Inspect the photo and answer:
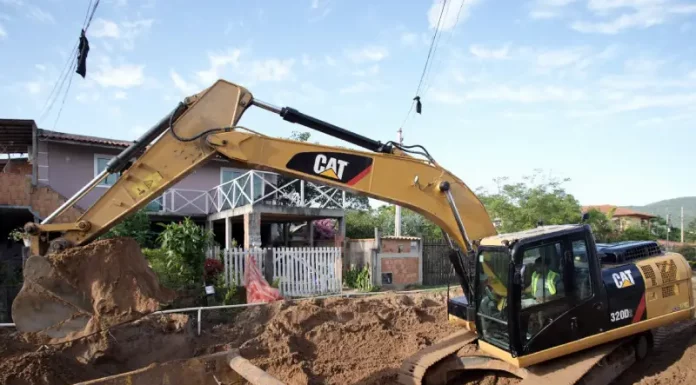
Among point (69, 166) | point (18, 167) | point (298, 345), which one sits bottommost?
point (298, 345)

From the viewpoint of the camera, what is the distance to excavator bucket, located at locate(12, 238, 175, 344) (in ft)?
13.9

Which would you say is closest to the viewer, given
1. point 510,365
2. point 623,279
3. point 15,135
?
point 510,365

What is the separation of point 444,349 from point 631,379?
257 centimetres

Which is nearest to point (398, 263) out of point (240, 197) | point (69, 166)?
point (240, 197)

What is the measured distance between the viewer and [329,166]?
529 centimetres

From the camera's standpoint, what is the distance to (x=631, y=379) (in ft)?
20.3

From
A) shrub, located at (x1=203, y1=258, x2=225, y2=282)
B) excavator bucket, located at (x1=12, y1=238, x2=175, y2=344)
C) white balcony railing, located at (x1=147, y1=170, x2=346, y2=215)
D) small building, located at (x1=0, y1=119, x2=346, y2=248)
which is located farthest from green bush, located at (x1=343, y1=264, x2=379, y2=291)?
excavator bucket, located at (x1=12, y1=238, x2=175, y2=344)

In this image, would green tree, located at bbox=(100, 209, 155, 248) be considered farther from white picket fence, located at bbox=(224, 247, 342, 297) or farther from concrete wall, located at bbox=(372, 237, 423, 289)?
concrete wall, located at bbox=(372, 237, 423, 289)

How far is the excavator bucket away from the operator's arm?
255 millimetres

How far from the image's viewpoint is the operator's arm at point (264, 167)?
4754 mm

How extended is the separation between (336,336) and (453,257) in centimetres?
300

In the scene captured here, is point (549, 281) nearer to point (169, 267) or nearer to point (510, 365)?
point (510, 365)

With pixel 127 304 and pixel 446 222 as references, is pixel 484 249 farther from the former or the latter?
pixel 127 304

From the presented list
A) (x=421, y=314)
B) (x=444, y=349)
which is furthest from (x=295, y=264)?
(x=444, y=349)
